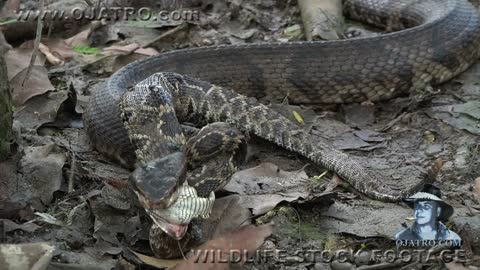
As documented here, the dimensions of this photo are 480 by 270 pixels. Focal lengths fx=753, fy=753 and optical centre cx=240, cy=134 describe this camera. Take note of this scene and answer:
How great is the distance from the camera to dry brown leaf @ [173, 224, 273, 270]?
3.91m

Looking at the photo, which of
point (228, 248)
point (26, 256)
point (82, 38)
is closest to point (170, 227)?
point (228, 248)

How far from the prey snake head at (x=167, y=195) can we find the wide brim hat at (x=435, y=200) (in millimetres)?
1356

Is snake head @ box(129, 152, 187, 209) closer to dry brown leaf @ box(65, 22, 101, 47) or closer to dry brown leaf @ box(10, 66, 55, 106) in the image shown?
dry brown leaf @ box(10, 66, 55, 106)

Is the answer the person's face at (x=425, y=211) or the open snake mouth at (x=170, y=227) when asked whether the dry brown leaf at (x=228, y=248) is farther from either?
the person's face at (x=425, y=211)

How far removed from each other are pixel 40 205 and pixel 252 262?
1.54 metres

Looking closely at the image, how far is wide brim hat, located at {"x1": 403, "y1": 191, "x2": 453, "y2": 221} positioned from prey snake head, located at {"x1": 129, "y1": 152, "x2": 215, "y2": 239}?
136 cm

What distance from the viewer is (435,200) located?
4543 mm

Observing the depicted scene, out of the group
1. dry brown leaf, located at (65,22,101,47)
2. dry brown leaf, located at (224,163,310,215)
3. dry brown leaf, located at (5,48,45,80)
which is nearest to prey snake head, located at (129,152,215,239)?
dry brown leaf, located at (224,163,310,215)

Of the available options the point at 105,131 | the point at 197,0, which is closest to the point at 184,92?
→ the point at 105,131

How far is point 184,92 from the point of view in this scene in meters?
6.16

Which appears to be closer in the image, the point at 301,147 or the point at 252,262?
the point at 252,262

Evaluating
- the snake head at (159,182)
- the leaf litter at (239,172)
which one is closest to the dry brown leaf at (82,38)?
the leaf litter at (239,172)

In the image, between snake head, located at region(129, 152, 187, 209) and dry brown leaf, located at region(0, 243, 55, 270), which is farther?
snake head, located at region(129, 152, 187, 209)

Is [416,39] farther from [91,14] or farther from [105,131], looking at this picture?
[91,14]
